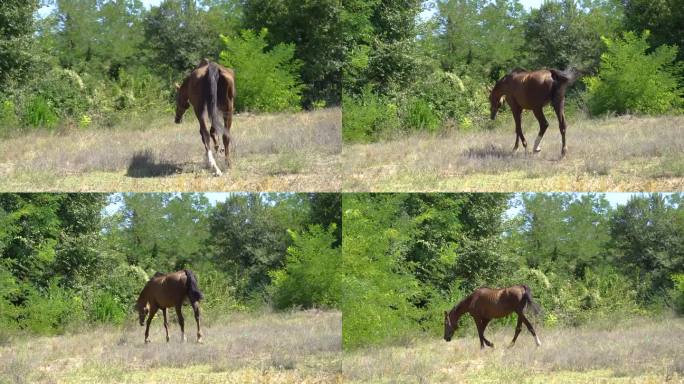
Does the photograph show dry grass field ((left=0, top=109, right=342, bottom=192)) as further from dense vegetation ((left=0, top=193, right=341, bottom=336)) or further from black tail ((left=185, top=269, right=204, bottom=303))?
black tail ((left=185, top=269, right=204, bottom=303))

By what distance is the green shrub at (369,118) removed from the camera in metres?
18.0

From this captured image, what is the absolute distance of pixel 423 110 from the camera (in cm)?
1778

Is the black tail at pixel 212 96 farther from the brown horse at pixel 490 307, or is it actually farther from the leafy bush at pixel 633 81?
the leafy bush at pixel 633 81

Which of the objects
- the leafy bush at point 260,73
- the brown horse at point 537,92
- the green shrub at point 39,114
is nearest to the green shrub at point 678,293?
the brown horse at point 537,92

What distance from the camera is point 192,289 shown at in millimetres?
12984

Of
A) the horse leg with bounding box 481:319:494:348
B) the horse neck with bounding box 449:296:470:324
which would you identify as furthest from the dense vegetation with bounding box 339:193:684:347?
the horse leg with bounding box 481:319:494:348

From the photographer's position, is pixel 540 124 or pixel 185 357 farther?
pixel 540 124

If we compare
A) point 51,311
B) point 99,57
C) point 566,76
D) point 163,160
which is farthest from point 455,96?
point 51,311

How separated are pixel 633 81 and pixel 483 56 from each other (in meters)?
4.35

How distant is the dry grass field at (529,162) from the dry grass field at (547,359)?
2540 mm

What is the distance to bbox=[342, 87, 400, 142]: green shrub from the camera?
17953mm

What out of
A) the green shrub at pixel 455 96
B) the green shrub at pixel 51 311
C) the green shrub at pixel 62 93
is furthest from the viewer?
the green shrub at pixel 455 96

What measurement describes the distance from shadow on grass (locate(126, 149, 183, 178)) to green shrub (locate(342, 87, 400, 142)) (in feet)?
17.0

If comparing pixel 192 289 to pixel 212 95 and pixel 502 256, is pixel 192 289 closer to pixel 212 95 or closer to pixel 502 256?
pixel 212 95
